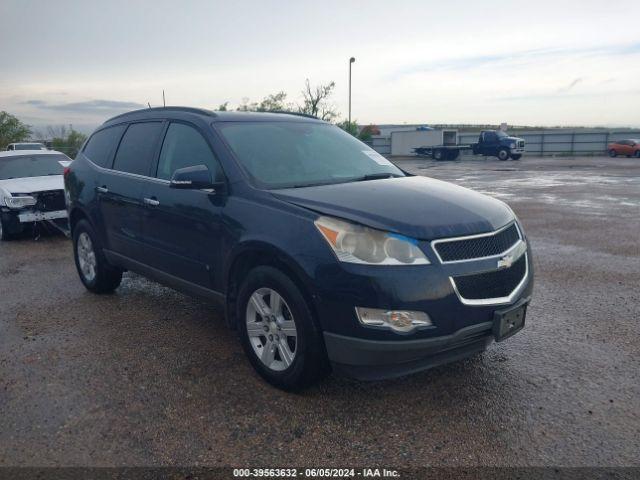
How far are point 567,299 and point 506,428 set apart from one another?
287 centimetres

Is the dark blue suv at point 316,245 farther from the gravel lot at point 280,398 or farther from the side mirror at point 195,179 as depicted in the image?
the gravel lot at point 280,398

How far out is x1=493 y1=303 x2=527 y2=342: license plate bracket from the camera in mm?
3230

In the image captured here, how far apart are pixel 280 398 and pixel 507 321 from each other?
1.52 meters

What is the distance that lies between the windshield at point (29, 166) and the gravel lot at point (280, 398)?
528 cm

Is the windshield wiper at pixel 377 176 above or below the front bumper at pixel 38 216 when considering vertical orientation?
above

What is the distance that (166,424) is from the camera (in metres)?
3.25

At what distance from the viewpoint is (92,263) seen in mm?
5953

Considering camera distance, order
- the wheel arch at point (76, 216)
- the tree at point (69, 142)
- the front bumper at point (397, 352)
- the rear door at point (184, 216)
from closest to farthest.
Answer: the front bumper at point (397, 352)
the rear door at point (184, 216)
the wheel arch at point (76, 216)
the tree at point (69, 142)

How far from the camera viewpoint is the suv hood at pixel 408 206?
3203 millimetres

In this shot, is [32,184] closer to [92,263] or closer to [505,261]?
[92,263]

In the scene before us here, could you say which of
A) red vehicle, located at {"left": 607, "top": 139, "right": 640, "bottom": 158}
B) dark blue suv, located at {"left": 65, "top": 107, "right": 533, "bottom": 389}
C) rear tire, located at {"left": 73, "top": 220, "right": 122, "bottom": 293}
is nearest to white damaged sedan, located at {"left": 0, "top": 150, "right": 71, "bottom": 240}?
rear tire, located at {"left": 73, "top": 220, "right": 122, "bottom": 293}

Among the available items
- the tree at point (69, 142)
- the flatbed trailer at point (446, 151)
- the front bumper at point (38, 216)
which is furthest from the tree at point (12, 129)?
the front bumper at point (38, 216)

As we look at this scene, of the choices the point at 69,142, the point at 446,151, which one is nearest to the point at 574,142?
the point at 446,151

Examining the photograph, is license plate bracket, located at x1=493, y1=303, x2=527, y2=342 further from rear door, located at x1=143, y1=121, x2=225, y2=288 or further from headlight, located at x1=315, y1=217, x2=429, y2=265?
rear door, located at x1=143, y1=121, x2=225, y2=288
